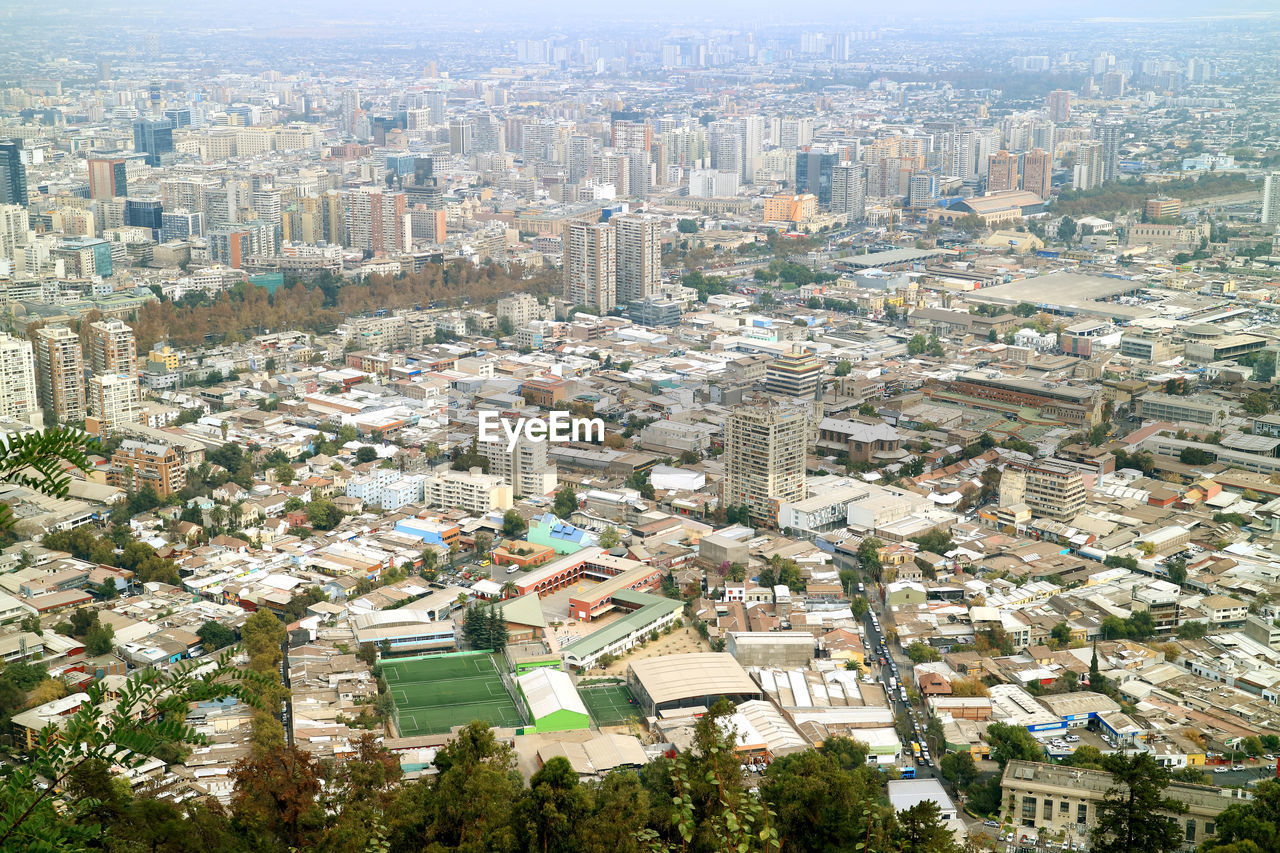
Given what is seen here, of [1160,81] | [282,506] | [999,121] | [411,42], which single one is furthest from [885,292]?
[411,42]

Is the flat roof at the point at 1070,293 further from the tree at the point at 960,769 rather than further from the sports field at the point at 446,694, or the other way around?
the sports field at the point at 446,694

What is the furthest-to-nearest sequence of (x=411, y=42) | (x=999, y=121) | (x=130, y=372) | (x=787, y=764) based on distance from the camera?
1. (x=411, y=42)
2. (x=999, y=121)
3. (x=130, y=372)
4. (x=787, y=764)

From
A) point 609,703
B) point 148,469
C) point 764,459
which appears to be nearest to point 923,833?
point 609,703

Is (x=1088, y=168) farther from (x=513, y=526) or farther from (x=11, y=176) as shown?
(x=513, y=526)

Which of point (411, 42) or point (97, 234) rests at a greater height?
point (411, 42)

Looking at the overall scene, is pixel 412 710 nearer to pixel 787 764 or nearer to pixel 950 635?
pixel 787 764
